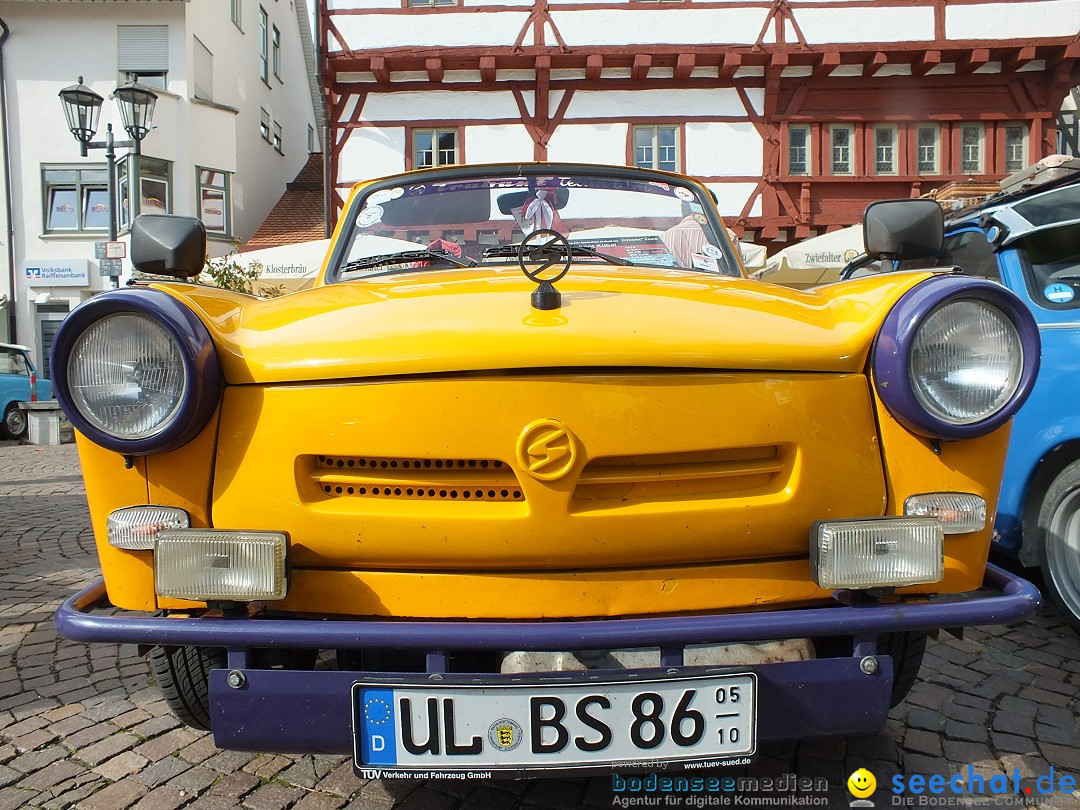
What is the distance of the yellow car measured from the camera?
4.38 ft

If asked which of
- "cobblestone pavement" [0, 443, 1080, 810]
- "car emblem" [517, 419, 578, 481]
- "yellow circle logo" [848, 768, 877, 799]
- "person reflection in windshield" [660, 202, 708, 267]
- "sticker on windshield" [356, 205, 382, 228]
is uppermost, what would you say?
"sticker on windshield" [356, 205, 382, 228]

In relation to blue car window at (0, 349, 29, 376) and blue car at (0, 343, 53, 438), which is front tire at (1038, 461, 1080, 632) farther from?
blue car window at (0, 349, 29, 376)

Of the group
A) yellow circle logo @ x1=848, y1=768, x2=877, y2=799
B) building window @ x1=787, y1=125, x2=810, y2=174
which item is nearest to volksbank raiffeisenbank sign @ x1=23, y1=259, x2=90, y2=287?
building window @ x1=787, y1=125, x2=810, y2=174

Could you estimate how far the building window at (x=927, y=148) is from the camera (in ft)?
44.9

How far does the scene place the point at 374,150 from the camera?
44.5 feet

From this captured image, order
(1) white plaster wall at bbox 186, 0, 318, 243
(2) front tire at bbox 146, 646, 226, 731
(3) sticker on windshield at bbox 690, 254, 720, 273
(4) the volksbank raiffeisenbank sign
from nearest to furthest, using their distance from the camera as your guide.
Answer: (2) front tire at bbox 146, 646, 226, 731 → (3) sticker on windshield at bbox 690, 254, 720, 273 → (4) the volksbank raiffeisenbank sign → (1) white plaster wall at bbox 186, 0, 318, 243

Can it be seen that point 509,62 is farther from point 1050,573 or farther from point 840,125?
point 1050,573

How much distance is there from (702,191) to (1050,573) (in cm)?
199

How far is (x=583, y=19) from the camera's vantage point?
13.1m

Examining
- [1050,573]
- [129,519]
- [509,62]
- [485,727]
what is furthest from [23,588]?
[509,62]

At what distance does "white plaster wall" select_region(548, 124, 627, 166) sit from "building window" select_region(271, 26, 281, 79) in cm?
1299

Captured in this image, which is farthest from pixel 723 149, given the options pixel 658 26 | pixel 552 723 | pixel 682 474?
pixel 552 723

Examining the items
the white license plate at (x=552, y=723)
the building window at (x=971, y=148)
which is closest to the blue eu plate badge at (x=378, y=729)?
the white license plate at (x=552, y=723)

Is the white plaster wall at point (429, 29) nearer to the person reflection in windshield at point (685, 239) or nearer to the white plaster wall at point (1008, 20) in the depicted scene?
the white plaster wall at point (1008, 20)
